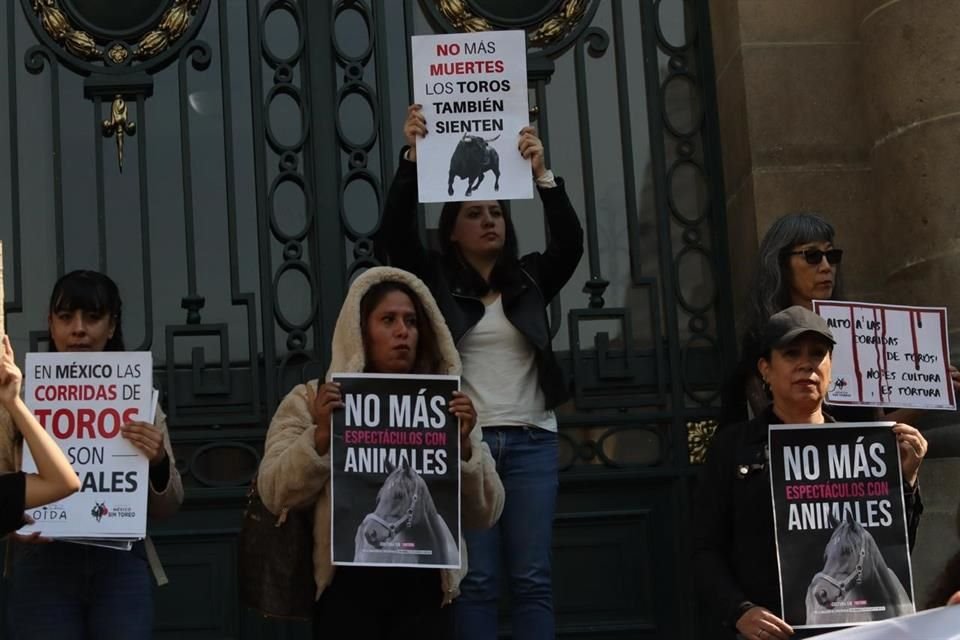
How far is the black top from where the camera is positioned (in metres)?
5.65

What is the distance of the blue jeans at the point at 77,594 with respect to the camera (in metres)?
6.73

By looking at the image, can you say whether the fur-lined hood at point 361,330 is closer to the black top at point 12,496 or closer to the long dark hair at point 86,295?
the long dark hair at point 86,295

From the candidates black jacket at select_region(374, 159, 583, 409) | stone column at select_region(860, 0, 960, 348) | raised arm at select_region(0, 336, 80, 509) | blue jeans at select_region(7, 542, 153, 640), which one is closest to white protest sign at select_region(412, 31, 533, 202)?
black jacket at select_region(374, 159, 583, 409)

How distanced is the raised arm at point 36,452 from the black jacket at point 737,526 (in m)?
2.08

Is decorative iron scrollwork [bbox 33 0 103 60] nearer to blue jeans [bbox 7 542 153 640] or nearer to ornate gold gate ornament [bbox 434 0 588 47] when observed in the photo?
ornate gold gate ornament [bbox 434 0 588 47]

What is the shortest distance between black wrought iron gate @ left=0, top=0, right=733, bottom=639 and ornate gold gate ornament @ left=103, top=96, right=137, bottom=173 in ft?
0.04

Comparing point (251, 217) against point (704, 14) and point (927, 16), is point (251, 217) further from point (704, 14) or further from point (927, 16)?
point (927, 16)

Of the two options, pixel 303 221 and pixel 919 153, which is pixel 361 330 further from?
pixel 919 153

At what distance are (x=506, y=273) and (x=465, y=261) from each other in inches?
6.8

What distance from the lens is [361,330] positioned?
6953 mm

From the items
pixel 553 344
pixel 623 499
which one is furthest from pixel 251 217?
pixel 623 499

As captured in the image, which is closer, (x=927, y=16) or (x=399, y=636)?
(x=399, y=636)

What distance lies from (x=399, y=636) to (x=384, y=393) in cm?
81

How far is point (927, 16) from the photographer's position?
8719 mm
